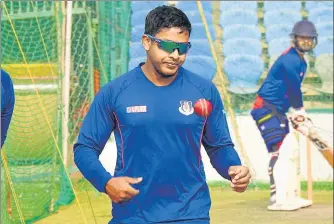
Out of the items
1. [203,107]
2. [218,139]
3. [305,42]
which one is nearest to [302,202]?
[305,42]

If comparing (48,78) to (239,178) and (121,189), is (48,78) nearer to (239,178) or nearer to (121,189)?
(239,178)

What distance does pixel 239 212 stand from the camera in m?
10.7

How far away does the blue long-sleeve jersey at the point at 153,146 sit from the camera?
15.0 feet

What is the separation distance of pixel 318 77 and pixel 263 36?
1516 mm

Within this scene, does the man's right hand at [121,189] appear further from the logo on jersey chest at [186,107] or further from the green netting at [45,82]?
the green netting at [45,82]

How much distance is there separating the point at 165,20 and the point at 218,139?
64 centimetres

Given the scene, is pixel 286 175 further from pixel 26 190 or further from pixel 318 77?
pixel 318 77

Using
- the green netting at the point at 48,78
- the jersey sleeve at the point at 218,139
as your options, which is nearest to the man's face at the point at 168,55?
the jersey sleeve at the point at 218,139

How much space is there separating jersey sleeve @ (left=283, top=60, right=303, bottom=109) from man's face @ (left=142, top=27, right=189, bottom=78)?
615cm

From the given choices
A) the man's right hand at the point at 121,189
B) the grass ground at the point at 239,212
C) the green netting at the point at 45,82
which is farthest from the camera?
the green netting at the point at 45,82

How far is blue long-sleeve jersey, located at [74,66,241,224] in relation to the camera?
457 cm

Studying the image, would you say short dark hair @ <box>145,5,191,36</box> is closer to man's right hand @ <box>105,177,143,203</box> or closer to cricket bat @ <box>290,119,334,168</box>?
man's right hand @ <box>105,177,143,203</box>

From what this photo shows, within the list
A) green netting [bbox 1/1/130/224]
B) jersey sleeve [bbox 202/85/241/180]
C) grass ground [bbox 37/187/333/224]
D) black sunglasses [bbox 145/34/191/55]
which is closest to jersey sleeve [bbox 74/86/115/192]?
black sunglasses [bbox 145/34/191/55]

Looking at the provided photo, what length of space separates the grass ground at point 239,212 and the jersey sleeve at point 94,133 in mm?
4720
